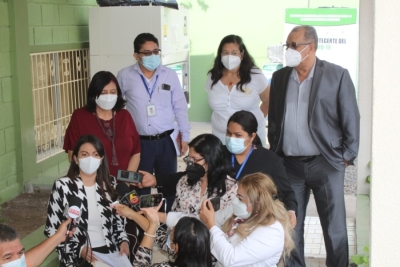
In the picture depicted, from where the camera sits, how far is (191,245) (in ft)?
11.1

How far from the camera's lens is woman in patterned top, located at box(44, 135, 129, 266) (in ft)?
14.8

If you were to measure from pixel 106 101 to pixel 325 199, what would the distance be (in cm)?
184

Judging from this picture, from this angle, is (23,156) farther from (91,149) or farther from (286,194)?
(286,194)

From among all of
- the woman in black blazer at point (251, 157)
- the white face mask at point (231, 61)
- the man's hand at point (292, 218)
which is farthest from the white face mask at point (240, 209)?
the white face mask at point (231, 61)

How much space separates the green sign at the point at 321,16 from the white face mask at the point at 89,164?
8.70 m

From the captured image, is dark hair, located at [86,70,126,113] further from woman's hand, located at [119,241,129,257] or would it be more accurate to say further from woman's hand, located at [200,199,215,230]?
woman's hand, located at [200,199,215,230]

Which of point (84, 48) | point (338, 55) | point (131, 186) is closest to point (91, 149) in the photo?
point (131, 186)

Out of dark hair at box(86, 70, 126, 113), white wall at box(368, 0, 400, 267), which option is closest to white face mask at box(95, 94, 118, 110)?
dark hair at box(86, 70, 126, 113)

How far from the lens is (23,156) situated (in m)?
7.16

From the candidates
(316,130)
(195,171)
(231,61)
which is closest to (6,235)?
(195,171)

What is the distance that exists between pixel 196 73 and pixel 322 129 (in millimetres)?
9278

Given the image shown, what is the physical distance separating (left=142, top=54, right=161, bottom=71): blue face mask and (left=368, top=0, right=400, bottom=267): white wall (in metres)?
3.71

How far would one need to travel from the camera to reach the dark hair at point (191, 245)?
11.1 ft

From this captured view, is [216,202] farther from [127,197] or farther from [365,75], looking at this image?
[365,75]
